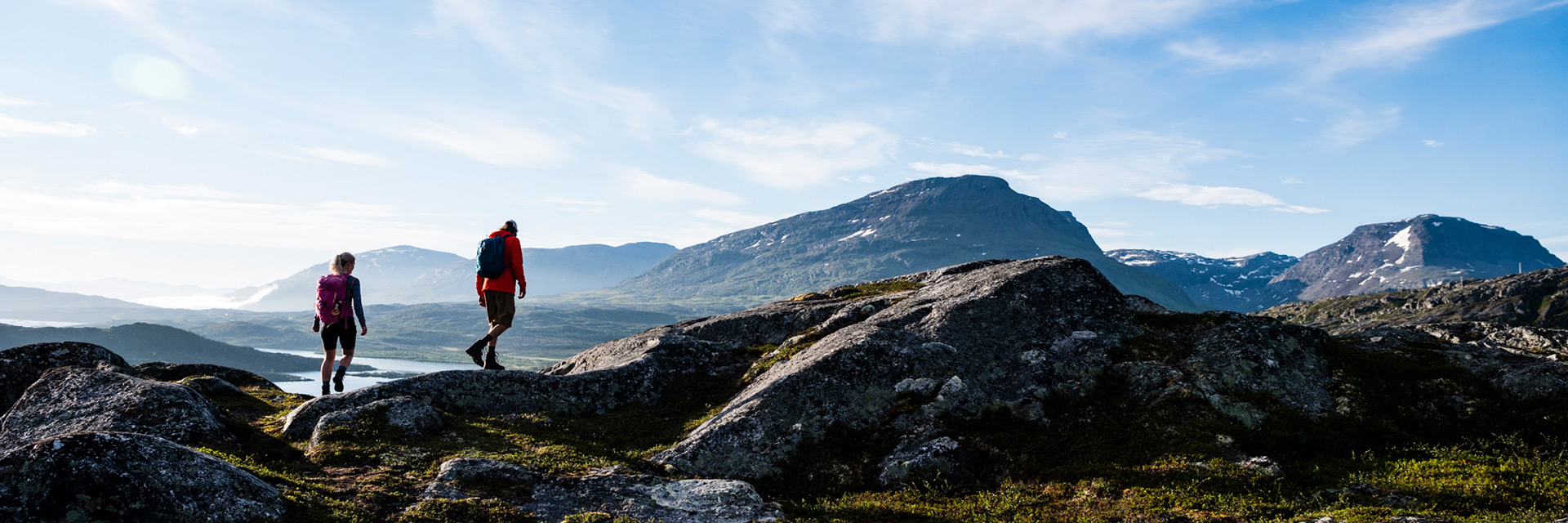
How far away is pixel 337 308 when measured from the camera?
789 inches

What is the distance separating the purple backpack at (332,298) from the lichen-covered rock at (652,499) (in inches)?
404

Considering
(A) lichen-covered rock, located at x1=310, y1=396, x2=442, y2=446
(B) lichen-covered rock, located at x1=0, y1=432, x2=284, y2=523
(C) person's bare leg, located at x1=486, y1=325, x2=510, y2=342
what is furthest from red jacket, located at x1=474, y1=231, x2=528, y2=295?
(B) lichen-covered rock, located at x1=0, y1=432, x2=284, y2=523

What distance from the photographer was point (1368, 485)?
1440 cm

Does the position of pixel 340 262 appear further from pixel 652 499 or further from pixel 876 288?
pixel 876 288

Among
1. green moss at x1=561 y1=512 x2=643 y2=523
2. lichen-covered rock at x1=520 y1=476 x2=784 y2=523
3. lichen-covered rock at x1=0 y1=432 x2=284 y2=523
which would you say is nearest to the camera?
lichen-covered rock at x1=0 y1=432 x2=284 y2=523

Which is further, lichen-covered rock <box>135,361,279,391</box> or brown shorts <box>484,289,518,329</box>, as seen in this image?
lichen-covered rock <box>135,361,279,391</box>

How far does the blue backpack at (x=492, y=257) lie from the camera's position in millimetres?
22109

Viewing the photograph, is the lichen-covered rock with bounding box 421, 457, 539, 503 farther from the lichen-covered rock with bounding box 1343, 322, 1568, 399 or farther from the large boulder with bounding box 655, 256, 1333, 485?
the lichen-covered rock with bounding box 1343, 322, 1568, 399

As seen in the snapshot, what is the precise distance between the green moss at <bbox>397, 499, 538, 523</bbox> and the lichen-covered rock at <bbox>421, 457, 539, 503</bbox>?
0.34m

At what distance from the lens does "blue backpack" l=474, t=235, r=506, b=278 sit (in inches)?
870

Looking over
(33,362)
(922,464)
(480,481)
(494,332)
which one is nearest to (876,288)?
(494,332)

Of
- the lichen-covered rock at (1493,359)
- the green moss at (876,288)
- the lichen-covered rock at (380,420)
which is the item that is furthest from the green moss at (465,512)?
the lichen-covered rock at (1493,359)

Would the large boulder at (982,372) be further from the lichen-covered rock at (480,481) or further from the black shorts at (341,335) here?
the black shorts at (341,335)

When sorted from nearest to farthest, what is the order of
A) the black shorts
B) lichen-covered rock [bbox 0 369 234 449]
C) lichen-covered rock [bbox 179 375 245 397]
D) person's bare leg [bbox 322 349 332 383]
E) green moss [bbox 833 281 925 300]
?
lichen-covered rock [bbox 0 369 234 449], the black shorts, person's bare leg [bbox 322 349 332 383], lichen-covered rock [bbox 179 375 245 397], green moss [bbox 833 281 925 300]
